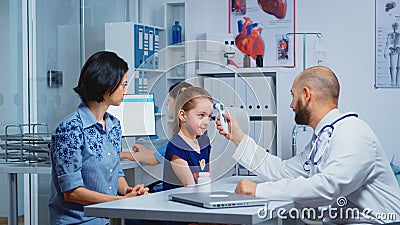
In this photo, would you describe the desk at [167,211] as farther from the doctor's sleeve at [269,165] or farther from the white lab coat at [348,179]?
the doctor's sleeve at [269,165]

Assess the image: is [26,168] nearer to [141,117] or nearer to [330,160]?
[141,117]

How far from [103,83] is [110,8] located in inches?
126

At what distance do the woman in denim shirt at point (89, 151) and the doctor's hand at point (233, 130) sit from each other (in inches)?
14.4

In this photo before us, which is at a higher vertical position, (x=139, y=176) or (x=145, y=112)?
(x=145, y=112)

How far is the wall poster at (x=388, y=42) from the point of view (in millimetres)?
5359

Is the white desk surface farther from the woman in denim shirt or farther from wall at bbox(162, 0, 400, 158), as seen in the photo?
wall at bbox(162, 0, 400, 158)

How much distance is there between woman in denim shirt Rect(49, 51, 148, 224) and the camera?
2484mm

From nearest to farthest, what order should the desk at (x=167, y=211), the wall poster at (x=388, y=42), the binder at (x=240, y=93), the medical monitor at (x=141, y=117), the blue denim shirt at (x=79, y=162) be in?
the desk at (x=167, y=211)
the medical monitor at (x=141, y=117)
the blue denim shirt at (x=79, y=162)
the binder at (x=240, y=93)
the wall poster at (x=388, y=42)

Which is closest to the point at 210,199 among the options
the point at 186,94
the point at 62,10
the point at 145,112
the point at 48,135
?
the point at 186,94

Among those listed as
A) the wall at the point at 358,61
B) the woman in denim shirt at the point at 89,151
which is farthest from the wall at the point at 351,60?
the woman in denim shirt at the point at 89,151

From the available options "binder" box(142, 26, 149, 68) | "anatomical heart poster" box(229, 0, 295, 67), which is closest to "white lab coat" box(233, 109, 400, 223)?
"binder" box(142, 26, 149, 68)

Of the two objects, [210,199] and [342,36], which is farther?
[342,36]

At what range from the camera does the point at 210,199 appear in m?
2.18

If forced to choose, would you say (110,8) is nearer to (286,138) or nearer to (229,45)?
(229,45)
